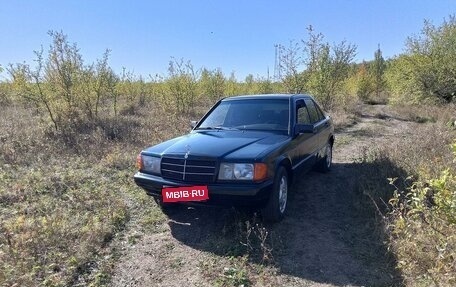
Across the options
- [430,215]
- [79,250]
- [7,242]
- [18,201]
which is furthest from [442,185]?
[18,201]

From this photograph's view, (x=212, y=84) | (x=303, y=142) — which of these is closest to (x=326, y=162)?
(x=303, y=142)

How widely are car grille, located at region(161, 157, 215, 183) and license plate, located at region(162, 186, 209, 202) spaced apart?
0.11m

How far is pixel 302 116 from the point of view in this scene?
17.5 ft

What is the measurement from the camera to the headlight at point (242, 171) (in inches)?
145

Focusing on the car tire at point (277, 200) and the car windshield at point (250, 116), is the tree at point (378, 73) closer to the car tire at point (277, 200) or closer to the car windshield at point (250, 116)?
the car windshield at point (250, 116)

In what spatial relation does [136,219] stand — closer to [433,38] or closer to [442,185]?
[442,185]

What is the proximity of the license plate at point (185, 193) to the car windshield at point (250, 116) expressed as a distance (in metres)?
1.44

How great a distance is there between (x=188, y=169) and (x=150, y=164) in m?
0.60

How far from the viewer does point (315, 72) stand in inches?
653

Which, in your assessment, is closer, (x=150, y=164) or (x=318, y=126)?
(x=150, y=164)

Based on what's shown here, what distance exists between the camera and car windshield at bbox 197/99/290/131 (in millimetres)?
4887

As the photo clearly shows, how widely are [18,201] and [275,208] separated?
3.86m

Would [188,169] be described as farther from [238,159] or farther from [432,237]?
[432,237]

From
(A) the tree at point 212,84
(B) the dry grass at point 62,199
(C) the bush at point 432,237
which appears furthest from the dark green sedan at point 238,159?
(A) the tree at point 212,84
